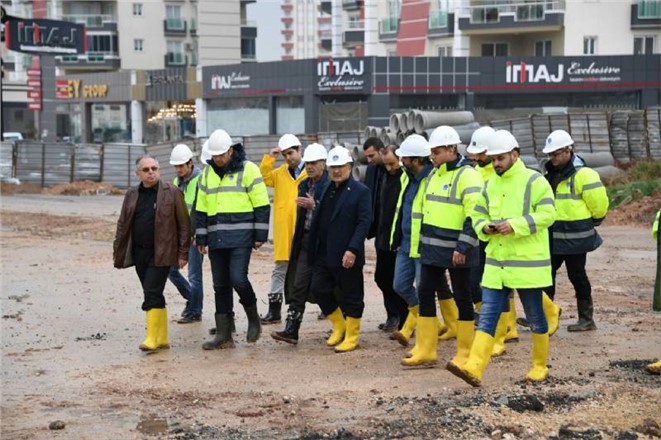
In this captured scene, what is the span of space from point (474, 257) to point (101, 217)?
18.8 m

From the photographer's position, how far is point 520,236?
27.4ft

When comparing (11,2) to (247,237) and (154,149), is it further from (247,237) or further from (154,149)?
(247,237)

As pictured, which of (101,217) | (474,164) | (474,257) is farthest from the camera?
(101,217)

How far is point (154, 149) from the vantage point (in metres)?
36.0

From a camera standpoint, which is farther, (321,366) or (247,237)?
(247,237)

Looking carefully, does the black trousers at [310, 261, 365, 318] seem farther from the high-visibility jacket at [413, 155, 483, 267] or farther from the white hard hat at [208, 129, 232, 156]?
the white hard hat at [208, 129, 232, 156]

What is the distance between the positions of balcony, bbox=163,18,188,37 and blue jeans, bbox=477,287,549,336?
67.5 meters

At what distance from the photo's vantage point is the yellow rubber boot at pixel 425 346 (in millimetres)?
9352

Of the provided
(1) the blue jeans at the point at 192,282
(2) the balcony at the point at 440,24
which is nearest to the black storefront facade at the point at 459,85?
(2) the balcony at the point at 440,24

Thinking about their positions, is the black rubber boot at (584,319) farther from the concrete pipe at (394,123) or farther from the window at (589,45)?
the window at (589,45)

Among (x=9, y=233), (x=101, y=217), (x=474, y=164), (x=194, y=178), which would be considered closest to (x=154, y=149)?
(x=101, y=217)

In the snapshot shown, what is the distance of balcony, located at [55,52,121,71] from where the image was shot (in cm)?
7181

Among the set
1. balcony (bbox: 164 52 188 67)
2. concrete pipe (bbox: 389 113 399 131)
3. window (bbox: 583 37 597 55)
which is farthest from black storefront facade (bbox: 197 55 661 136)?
balcony (bbox: 164 52 188 67)

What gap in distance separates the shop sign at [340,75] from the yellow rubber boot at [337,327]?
37128mm
